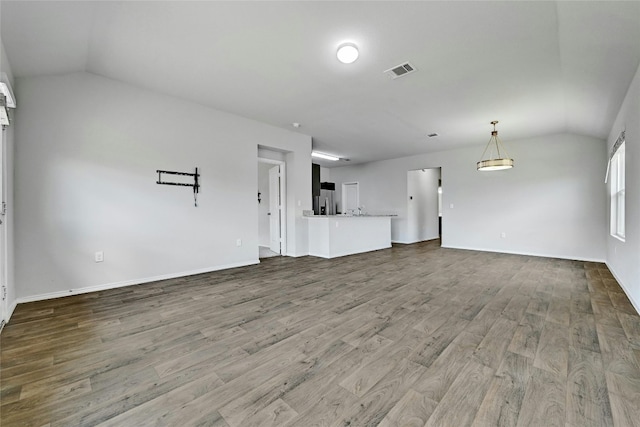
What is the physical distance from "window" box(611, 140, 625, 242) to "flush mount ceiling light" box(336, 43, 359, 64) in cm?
418

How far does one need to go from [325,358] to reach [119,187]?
3486 mm

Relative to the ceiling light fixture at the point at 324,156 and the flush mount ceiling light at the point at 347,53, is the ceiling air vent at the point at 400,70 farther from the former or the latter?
the ceiling light fixture at the point at 324,156

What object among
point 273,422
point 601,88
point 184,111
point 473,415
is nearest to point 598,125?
point 601,88

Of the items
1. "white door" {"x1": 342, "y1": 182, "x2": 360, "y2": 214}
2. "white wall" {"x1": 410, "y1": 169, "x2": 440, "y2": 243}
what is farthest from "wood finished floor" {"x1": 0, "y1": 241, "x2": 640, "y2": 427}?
"white door" {"x1": 342, "y1": 182, "x2": 360, "y2": 214}

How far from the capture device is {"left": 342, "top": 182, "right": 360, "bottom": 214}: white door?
31.3 ft

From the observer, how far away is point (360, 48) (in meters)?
2.78

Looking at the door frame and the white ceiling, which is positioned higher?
the white ceiling

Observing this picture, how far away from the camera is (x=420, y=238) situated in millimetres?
8695

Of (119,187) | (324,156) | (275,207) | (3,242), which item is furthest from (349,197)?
(3,242)

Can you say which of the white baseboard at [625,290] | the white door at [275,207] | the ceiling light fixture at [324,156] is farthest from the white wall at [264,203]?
the white baseboard at [625,290]

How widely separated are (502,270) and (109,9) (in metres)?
5.99

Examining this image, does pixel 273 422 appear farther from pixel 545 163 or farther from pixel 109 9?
pixel 545 163

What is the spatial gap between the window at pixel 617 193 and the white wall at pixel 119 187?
588 cm

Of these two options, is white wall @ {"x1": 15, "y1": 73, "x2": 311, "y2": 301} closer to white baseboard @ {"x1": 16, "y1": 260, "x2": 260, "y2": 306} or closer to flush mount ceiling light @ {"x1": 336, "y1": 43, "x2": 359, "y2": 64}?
white baseboard @ {"x1": 16, "y1": 260, "x2": 260, "y2": 306}
